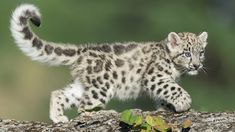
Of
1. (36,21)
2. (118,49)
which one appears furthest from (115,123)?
(118,49)

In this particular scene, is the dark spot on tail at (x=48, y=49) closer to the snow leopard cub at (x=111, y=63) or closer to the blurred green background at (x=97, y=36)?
the snow leopard cub at (x=111, y=63)

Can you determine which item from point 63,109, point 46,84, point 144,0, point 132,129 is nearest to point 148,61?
point 63,109

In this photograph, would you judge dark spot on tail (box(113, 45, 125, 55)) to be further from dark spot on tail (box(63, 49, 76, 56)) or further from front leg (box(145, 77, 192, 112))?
front leg (box(145, 77, 192, 112))

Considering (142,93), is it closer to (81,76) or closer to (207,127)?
(81,76)

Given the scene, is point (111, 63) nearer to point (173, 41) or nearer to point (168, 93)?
point (173, 41)

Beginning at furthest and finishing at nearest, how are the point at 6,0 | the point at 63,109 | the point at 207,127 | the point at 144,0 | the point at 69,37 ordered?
the point at 144,0 < the point at 6,0 < the point at 69,37 < the point at 63,109 < the point at 207,127
